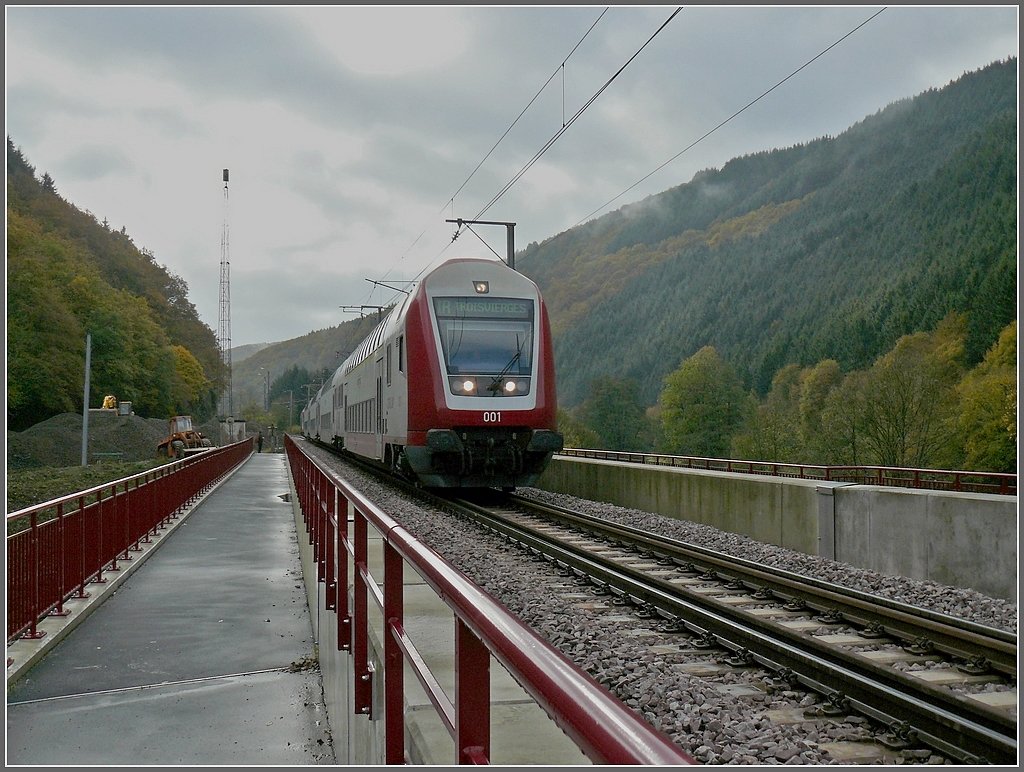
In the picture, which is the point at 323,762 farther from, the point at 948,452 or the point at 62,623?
the point at 948,452

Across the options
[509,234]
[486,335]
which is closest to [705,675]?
[486,335]

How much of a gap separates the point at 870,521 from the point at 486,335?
7.68 meters

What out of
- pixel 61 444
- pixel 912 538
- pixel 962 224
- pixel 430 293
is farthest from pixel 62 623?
pixel 962 224

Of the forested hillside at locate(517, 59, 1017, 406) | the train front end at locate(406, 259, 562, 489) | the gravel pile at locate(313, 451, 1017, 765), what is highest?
the forested hillside at locate(517, 59, 1017, 406)

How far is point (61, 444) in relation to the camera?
53.2 meters

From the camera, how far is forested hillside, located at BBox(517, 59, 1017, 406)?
3529 inches

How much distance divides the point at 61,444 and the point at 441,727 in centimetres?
5609

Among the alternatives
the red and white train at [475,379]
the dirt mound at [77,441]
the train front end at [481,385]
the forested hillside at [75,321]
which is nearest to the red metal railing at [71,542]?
the red and white train at [475,379]

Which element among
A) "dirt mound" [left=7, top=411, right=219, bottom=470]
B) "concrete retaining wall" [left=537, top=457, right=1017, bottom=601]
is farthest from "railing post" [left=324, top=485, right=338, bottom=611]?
"dirt mound" [left=7, top=411, right=219, bottom=470]

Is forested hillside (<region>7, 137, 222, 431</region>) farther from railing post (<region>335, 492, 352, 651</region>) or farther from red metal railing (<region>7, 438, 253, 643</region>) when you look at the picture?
railing post (<region>335, 492, 352, 651</region>)

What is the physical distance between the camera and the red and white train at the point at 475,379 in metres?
15.3

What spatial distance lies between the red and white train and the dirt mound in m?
42.0

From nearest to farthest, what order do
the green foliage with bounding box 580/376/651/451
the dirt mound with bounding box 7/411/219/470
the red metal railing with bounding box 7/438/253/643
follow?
the red metal railing with bounding box 7/438/253/643 < the dirt mound with bounding box 7/411/219/470 < the green foliage with bounding box 580/376/651/451

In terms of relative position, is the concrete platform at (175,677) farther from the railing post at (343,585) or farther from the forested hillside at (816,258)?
the forested hillside at (816,258)
